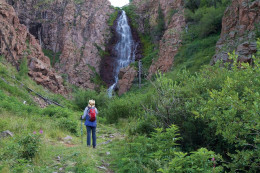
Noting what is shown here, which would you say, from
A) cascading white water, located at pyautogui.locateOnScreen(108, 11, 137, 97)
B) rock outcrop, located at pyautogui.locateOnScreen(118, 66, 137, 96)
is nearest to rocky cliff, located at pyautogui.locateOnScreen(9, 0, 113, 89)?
cascading white water, located at pyautogui.locateOnScreen(108, 11, 137, 97)

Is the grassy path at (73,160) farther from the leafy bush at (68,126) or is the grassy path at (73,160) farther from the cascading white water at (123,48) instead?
the cascading white water at (123,48)

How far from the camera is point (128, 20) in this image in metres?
48.3

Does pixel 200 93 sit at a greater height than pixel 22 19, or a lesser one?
lesser

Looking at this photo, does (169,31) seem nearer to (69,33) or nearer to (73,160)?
(69,33)

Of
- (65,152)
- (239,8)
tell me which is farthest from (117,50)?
(65,152)

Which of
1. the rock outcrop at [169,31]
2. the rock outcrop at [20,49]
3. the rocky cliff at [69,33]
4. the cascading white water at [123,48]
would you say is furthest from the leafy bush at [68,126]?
the rocky cliff at [69,33]

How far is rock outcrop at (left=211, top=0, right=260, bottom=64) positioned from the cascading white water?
19318 millimetres

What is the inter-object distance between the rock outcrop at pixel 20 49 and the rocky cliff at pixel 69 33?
10177mm

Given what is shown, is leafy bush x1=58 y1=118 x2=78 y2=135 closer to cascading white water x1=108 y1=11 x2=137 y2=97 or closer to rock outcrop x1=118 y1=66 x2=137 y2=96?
rock outcrop x1=118 y1=66 x2=137 y2=96

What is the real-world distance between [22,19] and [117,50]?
17.7 m

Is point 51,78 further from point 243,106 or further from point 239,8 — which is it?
point 243,106

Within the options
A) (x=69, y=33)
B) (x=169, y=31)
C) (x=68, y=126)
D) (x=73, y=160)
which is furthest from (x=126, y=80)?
(x=73, y=160)

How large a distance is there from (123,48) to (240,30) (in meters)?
24.7

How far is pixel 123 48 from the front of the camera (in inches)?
1585
